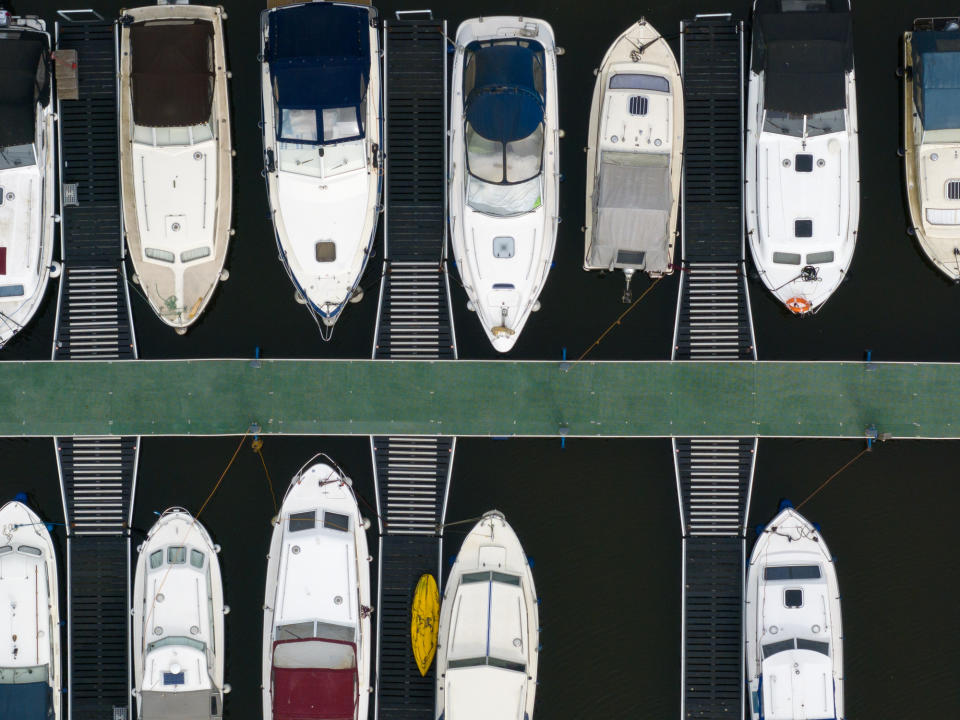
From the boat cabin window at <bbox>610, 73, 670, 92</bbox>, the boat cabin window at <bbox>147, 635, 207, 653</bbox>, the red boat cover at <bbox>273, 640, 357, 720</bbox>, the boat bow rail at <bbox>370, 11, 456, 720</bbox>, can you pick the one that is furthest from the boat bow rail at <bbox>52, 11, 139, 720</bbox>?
the boat cabin window at <bbox>610, 73, 670, 92</bbox>

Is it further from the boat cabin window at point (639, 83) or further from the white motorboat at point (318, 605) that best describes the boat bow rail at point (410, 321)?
the boat cabin window at point (639, 83)

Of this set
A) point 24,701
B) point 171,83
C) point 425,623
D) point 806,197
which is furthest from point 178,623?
point 806,197

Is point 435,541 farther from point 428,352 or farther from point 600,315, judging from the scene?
point 600,315

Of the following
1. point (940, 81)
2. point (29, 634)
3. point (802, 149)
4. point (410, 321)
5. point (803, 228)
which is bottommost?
point (29, 634)

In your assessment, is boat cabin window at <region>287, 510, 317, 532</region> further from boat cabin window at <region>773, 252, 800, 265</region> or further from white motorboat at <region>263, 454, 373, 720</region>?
boat cabin window at <region>773, 252, 800, 265</region>

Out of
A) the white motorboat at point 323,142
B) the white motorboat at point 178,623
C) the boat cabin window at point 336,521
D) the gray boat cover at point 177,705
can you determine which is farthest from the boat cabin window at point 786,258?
the gray boat cover at point 177,705

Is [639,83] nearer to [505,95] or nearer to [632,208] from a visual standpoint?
[632,208]
